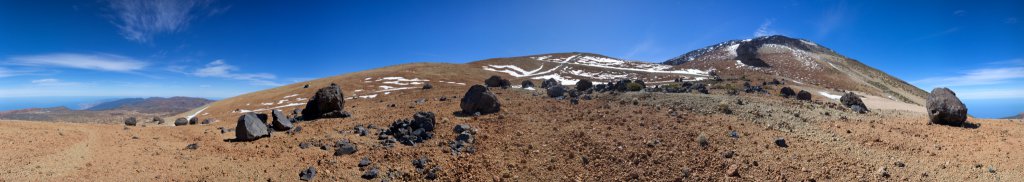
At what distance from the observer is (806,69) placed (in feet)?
316

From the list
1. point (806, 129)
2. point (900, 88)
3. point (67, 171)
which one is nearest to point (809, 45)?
point (900, 88)

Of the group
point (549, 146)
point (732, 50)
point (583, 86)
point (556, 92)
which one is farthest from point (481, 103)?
point (732, 50)

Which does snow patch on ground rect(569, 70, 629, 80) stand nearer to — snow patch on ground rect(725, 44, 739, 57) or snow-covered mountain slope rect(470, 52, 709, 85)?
snow-covered mountain slope rect(470, 52, 709, 85)

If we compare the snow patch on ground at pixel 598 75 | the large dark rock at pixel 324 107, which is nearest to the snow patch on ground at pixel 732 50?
the snow patch on ground at pixel 598 75

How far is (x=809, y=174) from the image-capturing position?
14641mm

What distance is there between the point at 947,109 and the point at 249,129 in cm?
3382

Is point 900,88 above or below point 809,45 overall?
below

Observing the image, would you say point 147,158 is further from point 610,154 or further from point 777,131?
point 777,131

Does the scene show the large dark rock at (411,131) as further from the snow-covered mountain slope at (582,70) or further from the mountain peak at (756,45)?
the mountain peak at (756,45)

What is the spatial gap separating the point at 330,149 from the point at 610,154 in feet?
37.7

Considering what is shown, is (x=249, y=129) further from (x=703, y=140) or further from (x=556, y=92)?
(x=556, y=92)

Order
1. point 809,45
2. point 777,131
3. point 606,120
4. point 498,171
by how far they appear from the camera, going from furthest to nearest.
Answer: point 809,45 < point 606,120 < point 777,131 < point 498,171

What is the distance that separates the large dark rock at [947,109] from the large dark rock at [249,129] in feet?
110

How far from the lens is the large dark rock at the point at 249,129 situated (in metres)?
18.8
